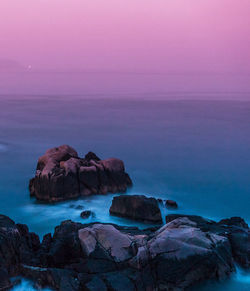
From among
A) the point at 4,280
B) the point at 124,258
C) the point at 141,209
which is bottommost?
the point at 141,209

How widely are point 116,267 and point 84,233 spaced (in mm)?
1006

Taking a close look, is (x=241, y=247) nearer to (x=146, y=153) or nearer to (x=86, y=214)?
(x=86, y=214)

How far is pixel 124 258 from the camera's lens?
621cm

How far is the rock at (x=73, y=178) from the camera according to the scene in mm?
11141

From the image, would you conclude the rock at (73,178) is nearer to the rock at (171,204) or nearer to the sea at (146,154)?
the sea at (146,154)

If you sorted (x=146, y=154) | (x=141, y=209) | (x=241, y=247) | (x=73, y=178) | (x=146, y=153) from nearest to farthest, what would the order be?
(x=241, y=247), (x=141, y=209), (x=73, y=178), (x=146, y=154), (x=146, y=153)

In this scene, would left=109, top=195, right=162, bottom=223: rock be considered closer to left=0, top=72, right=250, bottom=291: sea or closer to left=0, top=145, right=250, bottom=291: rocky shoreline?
left=0, top=72, right=250, bottom=291: sea

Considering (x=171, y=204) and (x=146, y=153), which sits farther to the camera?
(x=146, y=153)

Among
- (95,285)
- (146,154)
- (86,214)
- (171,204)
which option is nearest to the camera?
(95,285)

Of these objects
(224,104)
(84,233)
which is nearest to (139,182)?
(84,233)

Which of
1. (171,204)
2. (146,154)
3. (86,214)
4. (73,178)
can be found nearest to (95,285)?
(86,214)

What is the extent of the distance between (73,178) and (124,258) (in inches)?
214

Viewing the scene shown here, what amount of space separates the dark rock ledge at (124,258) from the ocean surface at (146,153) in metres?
0.33

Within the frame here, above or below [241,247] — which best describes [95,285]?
below
